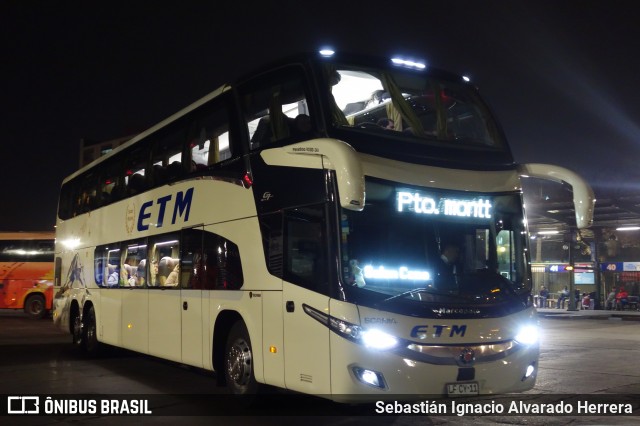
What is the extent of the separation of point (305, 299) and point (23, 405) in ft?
14.7

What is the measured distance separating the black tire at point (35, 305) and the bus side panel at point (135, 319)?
61.3ft

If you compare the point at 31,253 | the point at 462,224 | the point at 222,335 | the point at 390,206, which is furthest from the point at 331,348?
the point at 31,253

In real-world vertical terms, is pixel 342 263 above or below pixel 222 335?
above

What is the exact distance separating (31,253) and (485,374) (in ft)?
87.8

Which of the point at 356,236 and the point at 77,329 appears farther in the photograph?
the point at 77,329

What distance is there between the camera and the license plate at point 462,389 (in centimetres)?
691

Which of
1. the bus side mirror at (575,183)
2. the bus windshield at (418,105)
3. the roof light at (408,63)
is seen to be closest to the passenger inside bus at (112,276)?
the bus windshield at (418,105)

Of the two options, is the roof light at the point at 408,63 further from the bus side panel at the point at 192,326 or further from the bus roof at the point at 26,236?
the bus roof at the point at 26,236

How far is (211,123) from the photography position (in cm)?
991

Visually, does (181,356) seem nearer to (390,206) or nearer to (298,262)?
(298,262)

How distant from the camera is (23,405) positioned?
8852mm

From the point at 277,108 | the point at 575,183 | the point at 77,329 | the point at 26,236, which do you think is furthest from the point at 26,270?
the point at 575,183

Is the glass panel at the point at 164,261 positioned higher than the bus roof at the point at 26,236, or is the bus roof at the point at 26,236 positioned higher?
the bus roof at the point at 26,236

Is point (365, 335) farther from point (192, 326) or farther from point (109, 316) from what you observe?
point (109, 316)
